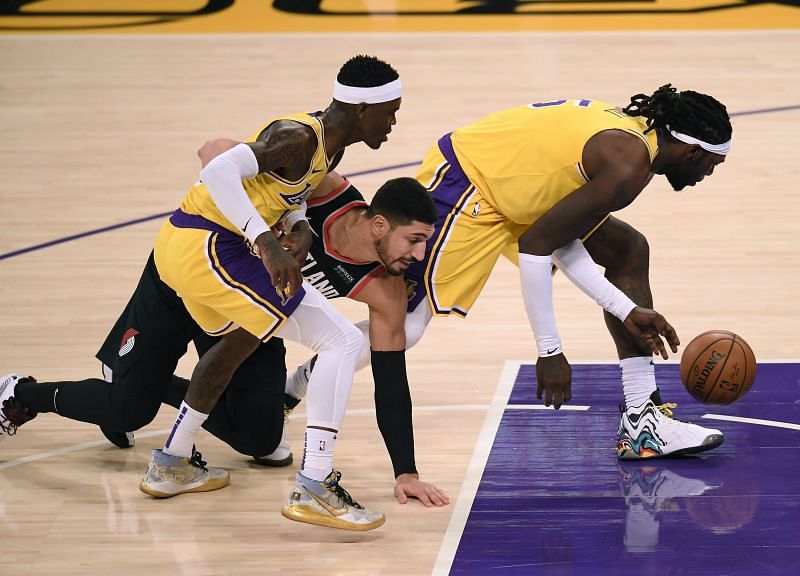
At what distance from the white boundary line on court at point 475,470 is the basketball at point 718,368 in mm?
845

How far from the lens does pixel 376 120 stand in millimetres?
4598

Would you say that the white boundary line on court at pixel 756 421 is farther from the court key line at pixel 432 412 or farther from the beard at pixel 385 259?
the beard at pixel 385 259

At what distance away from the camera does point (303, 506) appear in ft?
14.7

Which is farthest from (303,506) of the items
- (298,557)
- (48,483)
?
(48,483)

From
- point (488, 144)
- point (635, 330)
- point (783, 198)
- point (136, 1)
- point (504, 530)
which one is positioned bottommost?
point (136, 1)

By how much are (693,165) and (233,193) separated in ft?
5.48

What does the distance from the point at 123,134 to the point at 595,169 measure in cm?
631

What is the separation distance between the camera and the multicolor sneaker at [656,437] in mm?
5020

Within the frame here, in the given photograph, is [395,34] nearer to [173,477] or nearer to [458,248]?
[458,248]

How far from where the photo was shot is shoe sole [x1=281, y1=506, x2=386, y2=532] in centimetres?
448

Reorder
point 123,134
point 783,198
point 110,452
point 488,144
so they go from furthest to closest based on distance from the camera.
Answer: point 123,134 → point 783,198 → point 110,452 → point 488,144

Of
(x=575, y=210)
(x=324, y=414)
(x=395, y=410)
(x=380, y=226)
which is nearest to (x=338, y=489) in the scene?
(x=324, y=414)

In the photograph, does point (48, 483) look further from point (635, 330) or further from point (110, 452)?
point (635, 330)

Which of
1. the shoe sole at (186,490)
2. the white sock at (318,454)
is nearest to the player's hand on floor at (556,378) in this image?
the white sock at (318,454)
